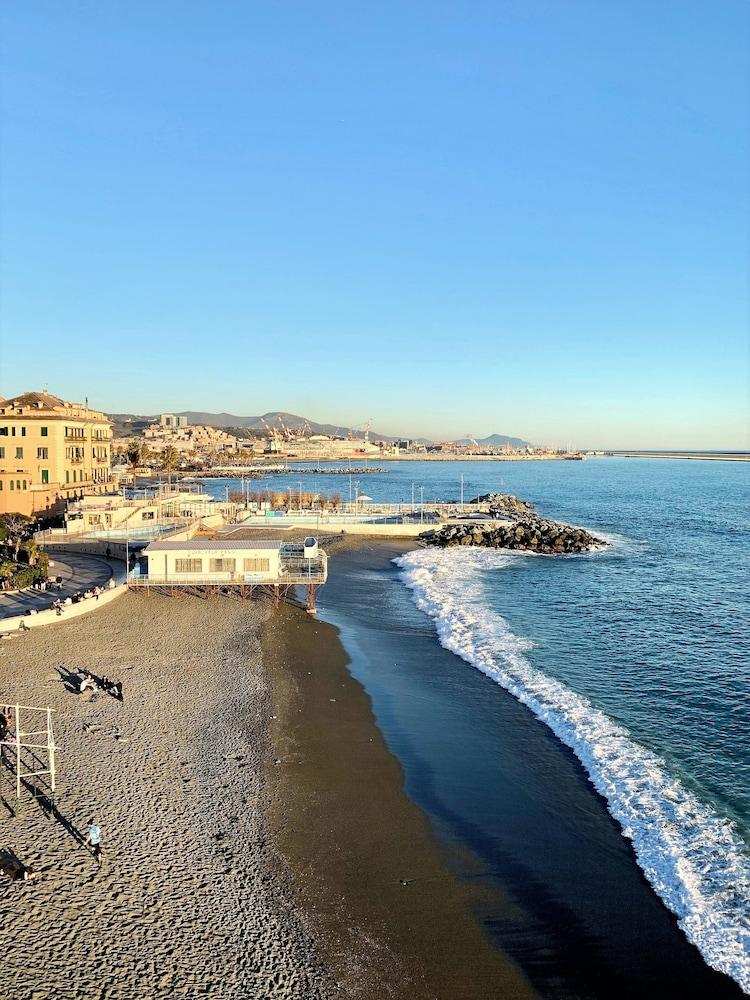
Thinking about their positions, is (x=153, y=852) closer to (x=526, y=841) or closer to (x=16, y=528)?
(x=526, y=841)

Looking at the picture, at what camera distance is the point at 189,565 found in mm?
26438

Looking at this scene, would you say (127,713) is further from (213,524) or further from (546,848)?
(213,524)

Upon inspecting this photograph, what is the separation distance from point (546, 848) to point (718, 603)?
2244 cm

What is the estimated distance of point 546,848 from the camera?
1152cm

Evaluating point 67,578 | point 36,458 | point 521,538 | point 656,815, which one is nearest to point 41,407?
point 36,458

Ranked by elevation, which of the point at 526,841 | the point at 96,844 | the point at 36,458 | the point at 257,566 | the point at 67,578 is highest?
the point at 36,458

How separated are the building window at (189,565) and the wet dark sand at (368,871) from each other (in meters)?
10.5

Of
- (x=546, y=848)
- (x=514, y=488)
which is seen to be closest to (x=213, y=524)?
(x=546, y=848)

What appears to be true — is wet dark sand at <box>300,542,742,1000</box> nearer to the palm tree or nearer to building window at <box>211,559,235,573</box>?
building window at <box>211,559,235,573</box>

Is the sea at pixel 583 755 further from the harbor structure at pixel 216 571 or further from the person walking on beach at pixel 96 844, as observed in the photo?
the person walking on beach at pixel 96 844

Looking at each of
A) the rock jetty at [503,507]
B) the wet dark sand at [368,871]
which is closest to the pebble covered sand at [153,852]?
the wet dark sand at [368,871]

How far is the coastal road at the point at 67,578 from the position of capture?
77.5ft

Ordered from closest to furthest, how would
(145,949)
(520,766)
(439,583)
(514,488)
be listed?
(145,949), (520,766), (439,583), (514,488)

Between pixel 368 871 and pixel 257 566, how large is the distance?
16.9 meters
